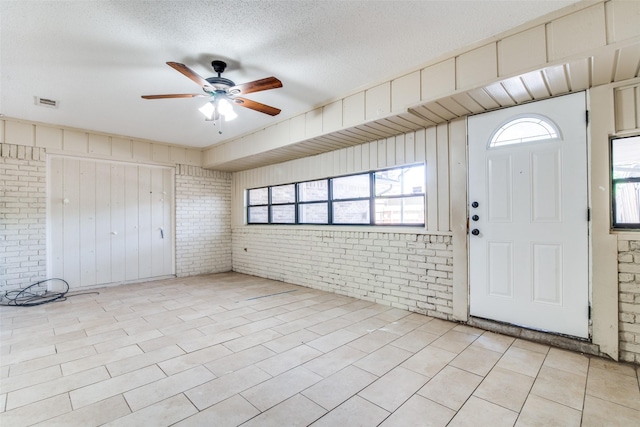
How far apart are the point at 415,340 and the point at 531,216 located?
5.76 ft

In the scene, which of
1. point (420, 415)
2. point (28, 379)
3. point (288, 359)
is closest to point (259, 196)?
point (288, 359)

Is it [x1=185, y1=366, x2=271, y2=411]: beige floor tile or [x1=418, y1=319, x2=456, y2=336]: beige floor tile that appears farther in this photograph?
[x1=418, y1=319, x2=456, y2=336]: beige floor tile

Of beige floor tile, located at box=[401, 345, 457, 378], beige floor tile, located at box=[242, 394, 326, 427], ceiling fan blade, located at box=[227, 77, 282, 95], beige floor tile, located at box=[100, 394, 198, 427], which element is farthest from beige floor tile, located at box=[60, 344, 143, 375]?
ceiling fan blade, located at box=[227, 77, 282, 95]

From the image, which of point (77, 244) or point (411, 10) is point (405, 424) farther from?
point (77, 244)

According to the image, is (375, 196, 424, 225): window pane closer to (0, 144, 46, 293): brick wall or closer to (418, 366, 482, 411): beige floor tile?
(418, 366, 482, 411): beige floor tile

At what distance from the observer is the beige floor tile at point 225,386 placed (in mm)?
2102

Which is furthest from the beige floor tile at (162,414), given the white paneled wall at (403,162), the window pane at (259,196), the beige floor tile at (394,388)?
the window pane at (259,196)

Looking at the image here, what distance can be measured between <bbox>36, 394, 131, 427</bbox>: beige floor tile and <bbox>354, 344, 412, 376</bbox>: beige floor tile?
1733 millimetres

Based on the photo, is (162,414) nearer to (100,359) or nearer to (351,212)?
(100,359)

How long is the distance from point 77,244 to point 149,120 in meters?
2.64

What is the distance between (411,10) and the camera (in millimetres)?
2352

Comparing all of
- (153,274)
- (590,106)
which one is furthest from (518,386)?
(153,274)

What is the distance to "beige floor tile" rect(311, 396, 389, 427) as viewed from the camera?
6.09 feet

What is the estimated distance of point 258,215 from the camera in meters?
7.02
